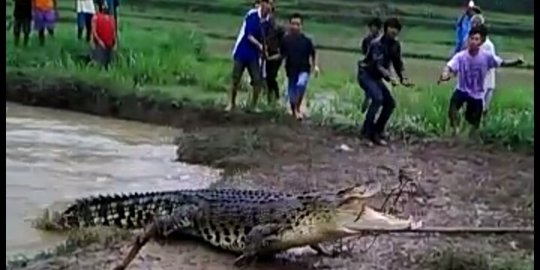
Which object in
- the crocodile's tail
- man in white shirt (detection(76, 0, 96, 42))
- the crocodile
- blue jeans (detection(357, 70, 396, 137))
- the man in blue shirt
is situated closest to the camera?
the crocodile

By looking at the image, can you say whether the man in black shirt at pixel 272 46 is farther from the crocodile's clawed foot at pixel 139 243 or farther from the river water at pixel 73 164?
the crocodile's clawed foot at pixel 139 243

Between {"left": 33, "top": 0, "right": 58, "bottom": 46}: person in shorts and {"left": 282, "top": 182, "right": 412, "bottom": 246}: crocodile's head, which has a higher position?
{"left": 33, "top": 0, "right": 58, "bottom": 46}: person in shorts

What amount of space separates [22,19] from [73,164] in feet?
18.1

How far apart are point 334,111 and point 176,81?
2.26 metres

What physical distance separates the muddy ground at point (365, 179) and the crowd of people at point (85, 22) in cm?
244

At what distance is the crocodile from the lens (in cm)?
622

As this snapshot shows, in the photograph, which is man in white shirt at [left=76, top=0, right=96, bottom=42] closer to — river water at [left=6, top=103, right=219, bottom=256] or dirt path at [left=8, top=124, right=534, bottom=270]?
river water at [left=6, top=103, right=219, bottom=256]

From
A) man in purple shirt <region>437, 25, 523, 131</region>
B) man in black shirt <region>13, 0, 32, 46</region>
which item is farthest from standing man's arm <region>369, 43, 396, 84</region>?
man in black shirt <region>13, 0, 32, 46</region>

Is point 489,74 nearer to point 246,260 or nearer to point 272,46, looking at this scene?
point 272,46

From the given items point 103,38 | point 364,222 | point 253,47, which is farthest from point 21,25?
point 364,222

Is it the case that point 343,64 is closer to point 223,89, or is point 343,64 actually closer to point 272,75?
point 223,89

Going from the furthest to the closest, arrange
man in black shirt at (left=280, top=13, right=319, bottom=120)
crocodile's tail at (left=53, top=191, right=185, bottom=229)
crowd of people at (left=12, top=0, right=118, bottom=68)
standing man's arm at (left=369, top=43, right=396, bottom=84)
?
crowd of people at (left=12, top=0, right=118, bottom=68)
man in black shirt at (left=280, top=13, right=319, bottom=120)
standing man's arm at (left=369, top=43, right=396, bottom=84)
crocodile's tail at (left=53, top=191, right=185, bottom=229)

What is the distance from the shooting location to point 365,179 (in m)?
8.86

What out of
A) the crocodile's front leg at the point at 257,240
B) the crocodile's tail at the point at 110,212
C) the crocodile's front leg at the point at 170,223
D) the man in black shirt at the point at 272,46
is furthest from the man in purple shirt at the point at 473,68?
the crocodile's front leg at the point at 257,240
